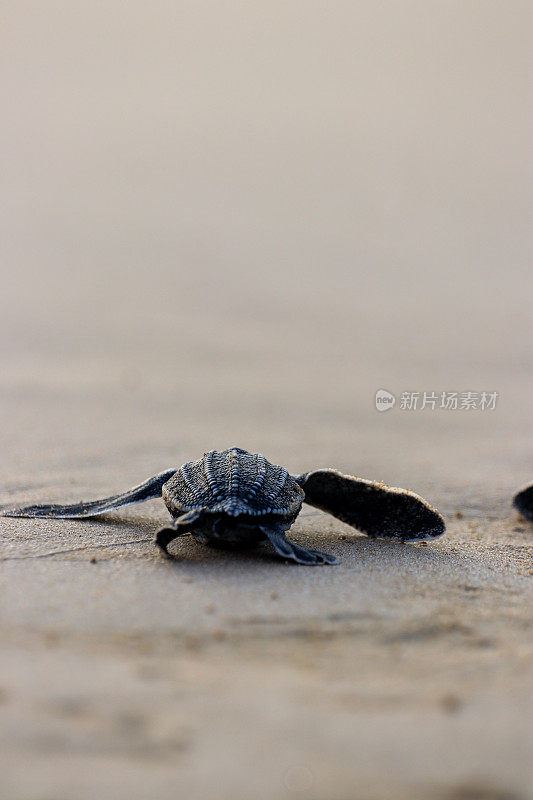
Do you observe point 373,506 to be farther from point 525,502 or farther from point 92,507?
point 92,507

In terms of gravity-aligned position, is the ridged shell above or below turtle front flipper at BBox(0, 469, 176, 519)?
above

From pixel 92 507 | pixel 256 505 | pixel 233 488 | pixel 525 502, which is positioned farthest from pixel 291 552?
pixel 525 502

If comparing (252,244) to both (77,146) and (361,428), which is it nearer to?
(77,146)

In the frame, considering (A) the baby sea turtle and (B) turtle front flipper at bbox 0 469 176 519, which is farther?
(B) turtle front flipper at bbox 0 469 176 519

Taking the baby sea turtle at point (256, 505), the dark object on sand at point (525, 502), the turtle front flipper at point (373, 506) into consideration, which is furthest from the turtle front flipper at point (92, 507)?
the dark object on sand at point (525, 502)

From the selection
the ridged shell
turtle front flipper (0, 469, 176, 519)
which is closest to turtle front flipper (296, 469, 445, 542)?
the ridged shell

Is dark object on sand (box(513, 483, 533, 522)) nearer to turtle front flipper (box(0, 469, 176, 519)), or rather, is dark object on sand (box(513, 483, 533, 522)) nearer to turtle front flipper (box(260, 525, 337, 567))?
turtle front flipper (box(260, 525, 337, 567))
